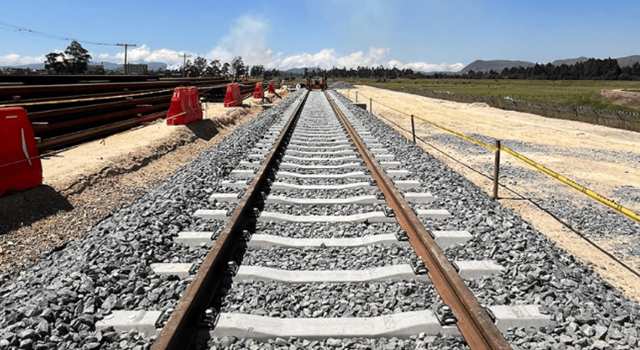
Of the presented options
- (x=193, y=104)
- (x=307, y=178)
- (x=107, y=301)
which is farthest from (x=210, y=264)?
(x=193, y=104)

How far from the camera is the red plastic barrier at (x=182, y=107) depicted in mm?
14734

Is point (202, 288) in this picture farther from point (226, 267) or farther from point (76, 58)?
point (76, 58)

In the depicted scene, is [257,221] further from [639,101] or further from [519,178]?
[639,101]

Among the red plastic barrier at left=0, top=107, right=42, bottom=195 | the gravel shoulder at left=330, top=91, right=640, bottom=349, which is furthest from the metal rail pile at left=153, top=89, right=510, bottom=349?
the red plastic barrier at left=0, top=107, right=42, bottom=195

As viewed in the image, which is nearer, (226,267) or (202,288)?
(202,288)

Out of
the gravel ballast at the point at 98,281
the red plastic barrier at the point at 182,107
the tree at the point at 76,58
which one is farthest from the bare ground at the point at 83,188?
the tree at the point at 76,58

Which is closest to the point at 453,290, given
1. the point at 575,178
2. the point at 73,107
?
the point at 575,178

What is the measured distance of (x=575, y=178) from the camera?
10.3m

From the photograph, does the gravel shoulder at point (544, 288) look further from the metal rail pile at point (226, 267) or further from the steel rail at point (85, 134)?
the steel rail at point (85, 134)

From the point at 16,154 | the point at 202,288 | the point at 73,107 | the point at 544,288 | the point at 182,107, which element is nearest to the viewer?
the point at 202,288

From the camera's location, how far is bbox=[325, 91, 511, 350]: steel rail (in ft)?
9.61

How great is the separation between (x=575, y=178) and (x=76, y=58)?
68878 millimetres

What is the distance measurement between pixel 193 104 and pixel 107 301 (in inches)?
514

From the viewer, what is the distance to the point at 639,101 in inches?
1380
